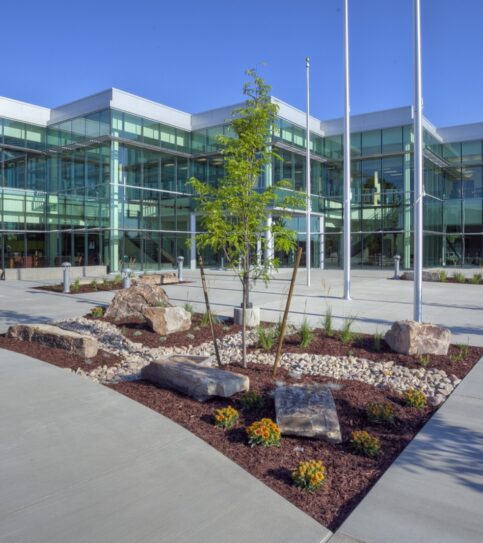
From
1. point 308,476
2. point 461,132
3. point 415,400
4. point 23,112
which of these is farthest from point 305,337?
point 461,132

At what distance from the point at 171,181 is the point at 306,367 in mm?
26219

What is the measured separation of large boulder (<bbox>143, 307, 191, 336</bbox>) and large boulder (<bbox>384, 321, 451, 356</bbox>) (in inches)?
156

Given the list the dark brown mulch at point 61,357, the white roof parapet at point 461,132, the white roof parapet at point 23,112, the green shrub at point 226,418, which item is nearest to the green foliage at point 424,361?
the green shrub at point 226,418

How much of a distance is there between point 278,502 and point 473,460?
68.1 inches

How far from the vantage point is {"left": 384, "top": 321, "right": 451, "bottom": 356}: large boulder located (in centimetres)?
742

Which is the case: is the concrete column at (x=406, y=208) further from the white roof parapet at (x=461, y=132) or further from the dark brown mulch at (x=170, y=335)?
the dark brown mulch at (x=170, y=335)

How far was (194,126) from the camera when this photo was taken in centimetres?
3359

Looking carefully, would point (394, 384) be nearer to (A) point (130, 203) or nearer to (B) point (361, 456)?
(B) point (361, 456)

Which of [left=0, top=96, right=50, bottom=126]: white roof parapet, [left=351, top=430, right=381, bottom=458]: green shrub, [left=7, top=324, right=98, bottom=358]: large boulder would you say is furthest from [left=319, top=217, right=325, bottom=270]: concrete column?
[left=351, top=430, right=381, bottom=458]: green shrub

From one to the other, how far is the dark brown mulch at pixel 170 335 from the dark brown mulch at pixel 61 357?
1.13 meters

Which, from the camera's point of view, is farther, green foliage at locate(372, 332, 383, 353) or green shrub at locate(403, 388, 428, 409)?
green foliage at locate(372, 332, 383, 353)

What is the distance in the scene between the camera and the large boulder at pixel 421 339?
742cm

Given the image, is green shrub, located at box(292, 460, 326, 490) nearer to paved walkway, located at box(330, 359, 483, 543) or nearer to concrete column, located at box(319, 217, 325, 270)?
paved walkway, located at box(330, 359, 483, 543)

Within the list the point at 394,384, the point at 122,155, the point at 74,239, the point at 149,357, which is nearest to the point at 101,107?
the point at 122,155
